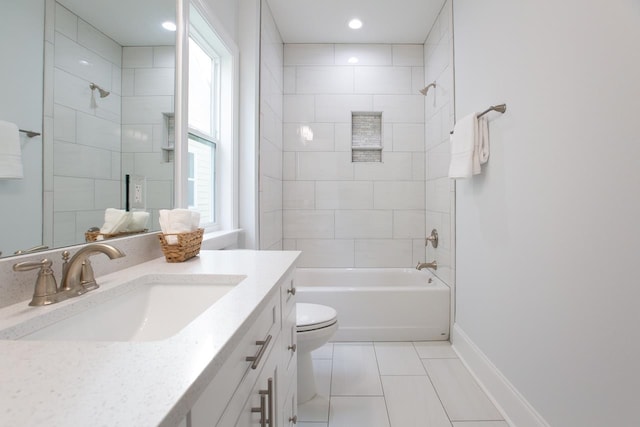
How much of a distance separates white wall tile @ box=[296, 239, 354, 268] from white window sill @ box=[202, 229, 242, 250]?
114cm

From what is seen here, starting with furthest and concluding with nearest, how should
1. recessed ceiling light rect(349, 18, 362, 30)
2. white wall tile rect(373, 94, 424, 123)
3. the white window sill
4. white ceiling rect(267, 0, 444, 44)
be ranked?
white wall tile rect(373, 94, 424, 123) < recessed ceiling light rect(349, 18, 362, 30) < white ceiling rect(267, 0, 444, 44) < the white window sill

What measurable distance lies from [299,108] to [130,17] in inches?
85.4

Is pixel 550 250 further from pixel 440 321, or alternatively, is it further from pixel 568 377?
pixel 440 321

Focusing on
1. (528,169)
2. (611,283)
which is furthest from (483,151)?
(611,283)

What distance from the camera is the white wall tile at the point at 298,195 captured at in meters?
3.29

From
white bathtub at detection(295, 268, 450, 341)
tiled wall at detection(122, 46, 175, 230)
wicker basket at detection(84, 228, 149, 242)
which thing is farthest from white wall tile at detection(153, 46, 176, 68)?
white bathtub at detection(295, 268, 450, 341)

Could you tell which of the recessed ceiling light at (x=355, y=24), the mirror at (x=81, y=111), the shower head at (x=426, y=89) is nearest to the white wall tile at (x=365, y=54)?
the recessed ceiling light at (x=355, y=24)

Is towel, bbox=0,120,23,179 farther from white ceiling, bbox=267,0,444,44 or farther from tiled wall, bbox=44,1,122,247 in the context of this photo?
white ceiling, bbox=267,0,444,44

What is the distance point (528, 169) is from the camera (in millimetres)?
1450

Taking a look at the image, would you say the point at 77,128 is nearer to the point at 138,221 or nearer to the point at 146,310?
the point at 138,221

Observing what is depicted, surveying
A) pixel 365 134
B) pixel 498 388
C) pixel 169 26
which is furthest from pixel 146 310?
pixel 365 134

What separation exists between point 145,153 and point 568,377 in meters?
1.86

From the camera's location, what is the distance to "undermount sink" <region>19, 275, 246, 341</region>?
2.52 feet

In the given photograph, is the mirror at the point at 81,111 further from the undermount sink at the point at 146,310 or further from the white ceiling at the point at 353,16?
the white ceiling at the point at 353,16
